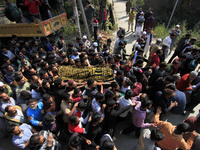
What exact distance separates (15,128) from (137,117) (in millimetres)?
2473

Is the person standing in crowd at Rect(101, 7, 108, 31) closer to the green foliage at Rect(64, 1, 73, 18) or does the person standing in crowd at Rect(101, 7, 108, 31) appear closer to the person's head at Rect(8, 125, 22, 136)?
the green foliage at Rect(64, 1, 73, 18)

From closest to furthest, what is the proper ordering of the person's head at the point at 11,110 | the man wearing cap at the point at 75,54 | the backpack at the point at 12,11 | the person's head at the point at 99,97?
the person's head at the point at 11,110 < the person's head at the point at 99,97 < the man wearing cap at the point at 75,54 < the backpack at the point at 12,11

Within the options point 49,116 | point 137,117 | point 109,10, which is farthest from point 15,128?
point 109,10

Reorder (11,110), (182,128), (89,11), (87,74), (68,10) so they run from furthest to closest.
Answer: (68,10) < (89,11) < (87,74) < (11,110) < (182,128)

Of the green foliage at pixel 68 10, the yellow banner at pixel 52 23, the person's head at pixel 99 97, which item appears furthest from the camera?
the green foliage at pixel 68 10

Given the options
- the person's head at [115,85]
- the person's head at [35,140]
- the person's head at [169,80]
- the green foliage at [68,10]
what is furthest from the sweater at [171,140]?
the green foliage at [68,10]

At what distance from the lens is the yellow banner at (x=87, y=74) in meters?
3.72

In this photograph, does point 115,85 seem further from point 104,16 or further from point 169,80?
point 104,16

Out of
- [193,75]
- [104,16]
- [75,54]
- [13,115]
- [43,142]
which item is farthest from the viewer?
[104,16]

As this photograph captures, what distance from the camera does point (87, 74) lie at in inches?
147

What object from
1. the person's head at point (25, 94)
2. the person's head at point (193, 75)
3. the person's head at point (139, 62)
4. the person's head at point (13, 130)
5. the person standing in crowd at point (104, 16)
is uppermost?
the person standing in crowd at point (104, 16)

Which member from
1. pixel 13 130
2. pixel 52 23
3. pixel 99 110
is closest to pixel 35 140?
pixel 13 130

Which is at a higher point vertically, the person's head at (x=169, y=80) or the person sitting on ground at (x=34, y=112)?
the person's head at (x=169, y=80)

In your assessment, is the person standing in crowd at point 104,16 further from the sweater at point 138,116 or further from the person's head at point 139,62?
the sweater at point 138,116
